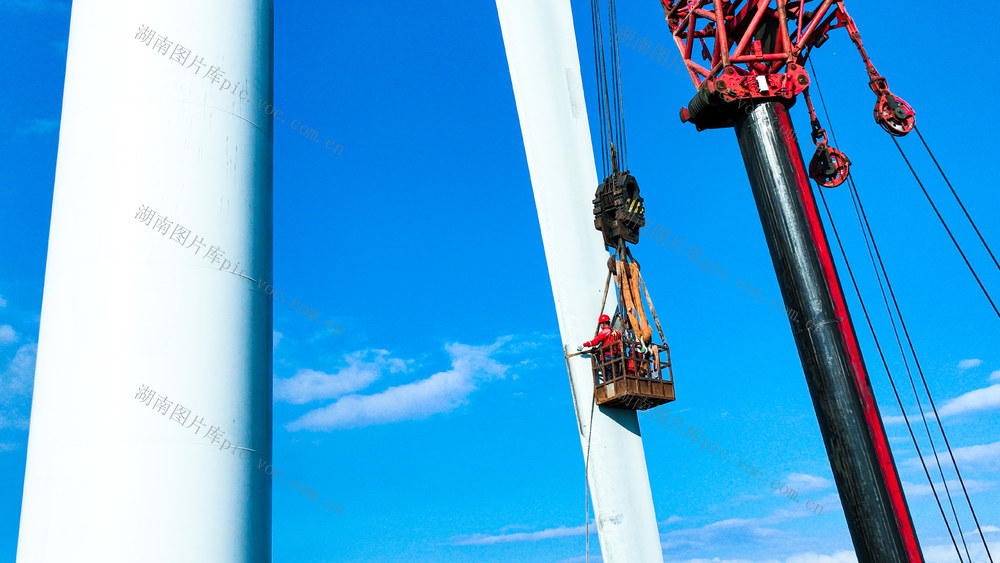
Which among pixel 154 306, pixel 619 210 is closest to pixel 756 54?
pixel 619 210

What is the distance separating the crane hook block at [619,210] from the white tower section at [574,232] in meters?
0.35

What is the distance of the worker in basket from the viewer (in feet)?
55.1

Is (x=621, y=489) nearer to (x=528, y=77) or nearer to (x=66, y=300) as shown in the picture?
(x=528, y=77)

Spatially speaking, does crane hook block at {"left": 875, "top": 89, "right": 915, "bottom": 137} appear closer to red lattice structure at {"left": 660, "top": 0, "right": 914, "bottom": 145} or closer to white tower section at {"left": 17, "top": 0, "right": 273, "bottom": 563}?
red lattice structure at {"left": 660, "top": 0, "right": 914, "bottom": 145}

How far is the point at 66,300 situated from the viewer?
10234 millimetres

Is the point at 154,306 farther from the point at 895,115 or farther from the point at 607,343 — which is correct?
the point at 895,115

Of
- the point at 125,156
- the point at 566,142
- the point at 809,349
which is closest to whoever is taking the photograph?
the point at 125,156

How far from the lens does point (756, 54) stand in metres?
14.0

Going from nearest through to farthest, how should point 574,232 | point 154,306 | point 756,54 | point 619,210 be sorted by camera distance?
1. point 154,306
2. point 756,54
3. point 619,210
4. point 574,232

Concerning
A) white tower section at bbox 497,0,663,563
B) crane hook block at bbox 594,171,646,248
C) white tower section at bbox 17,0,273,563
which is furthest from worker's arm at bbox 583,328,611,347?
white tower section at bbox 17,0,273,563

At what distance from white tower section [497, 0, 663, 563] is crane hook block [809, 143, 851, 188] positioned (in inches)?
210

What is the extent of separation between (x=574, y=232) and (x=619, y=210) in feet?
3.69

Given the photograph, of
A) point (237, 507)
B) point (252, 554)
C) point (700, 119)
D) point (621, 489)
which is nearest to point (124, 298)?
point (237, 507)

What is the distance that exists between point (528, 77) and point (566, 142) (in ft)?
6.15
